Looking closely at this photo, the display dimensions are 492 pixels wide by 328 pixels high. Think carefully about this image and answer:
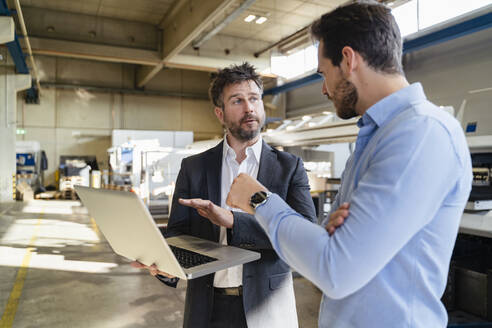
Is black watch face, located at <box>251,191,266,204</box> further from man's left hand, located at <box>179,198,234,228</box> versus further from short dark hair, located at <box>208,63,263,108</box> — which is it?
short dark hair, located at <box>208,63,263,108</box>

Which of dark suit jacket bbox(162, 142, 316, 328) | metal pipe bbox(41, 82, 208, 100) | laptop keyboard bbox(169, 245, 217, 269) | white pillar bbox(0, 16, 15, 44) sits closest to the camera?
laptop keyboard bbox(169, 245, 217, 269)

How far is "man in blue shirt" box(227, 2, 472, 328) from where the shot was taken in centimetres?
81

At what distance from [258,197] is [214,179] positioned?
96cm

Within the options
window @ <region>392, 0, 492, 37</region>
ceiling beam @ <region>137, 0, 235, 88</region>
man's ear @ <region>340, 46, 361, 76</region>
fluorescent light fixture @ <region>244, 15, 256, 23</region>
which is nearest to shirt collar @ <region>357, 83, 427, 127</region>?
man's ear @ <region>340, 46, 361, 76</region>

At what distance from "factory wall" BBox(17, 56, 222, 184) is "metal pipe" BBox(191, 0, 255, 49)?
8.05 m

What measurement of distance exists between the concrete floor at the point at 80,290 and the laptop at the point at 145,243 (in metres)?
3.13

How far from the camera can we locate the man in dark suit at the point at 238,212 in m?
1.75

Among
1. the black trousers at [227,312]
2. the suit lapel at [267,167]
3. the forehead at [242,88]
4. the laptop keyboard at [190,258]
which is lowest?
the black trousers at [227,312]

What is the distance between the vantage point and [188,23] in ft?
38.7

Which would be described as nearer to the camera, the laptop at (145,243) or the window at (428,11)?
the laptop at (145,243)

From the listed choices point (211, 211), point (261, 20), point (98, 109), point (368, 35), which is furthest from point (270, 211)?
point (98, 109)

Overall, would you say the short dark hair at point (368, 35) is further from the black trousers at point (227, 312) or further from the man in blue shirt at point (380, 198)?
the black trousers at point (227, 312)

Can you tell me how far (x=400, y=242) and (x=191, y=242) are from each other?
1.03m

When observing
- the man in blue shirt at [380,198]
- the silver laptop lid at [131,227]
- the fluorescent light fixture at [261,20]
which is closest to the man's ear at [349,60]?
the man in blue shirt at [380,198]
